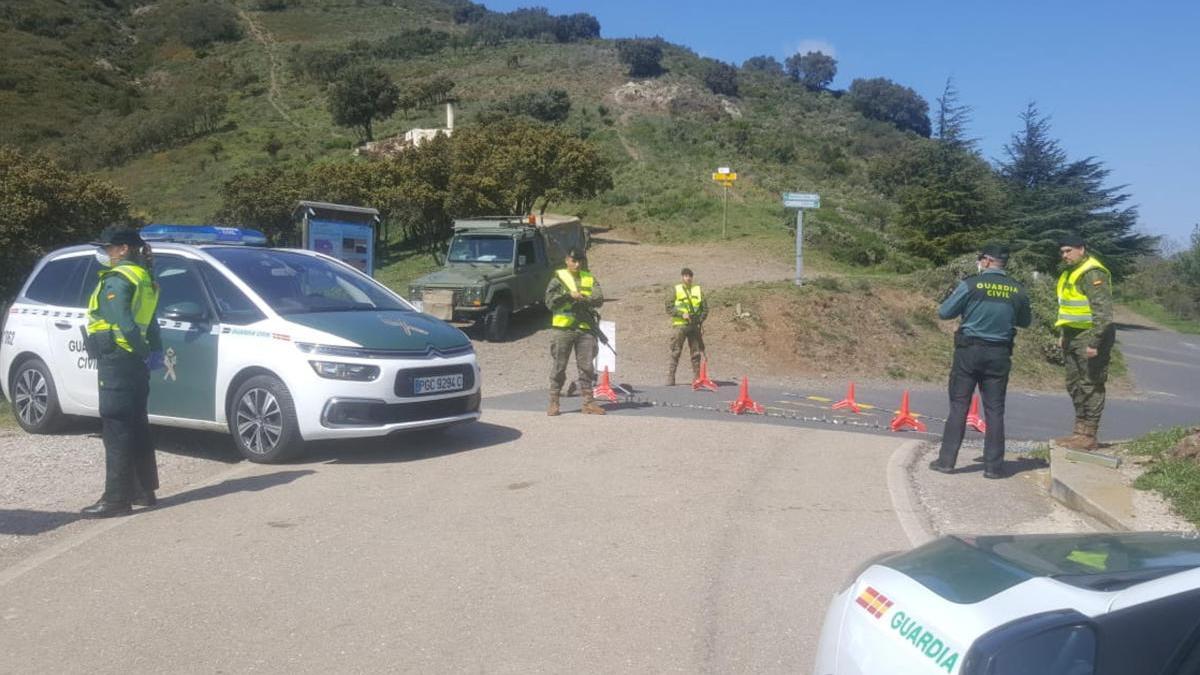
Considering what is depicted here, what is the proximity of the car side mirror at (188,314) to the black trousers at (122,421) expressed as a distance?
5.98 feet

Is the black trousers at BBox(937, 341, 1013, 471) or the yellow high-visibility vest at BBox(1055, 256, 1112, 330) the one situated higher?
the yellow high-visibility vest at BBox(1055, 256, 1112, 330)

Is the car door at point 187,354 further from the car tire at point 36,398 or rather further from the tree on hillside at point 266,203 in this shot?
the tree on hillside at point 266,203

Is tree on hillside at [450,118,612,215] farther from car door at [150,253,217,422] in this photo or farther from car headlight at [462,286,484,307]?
car door at [150,253,217,422]

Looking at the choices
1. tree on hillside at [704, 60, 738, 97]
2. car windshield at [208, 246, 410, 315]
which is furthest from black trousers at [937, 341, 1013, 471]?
tree on hillside at [704, 60, 738, 97]

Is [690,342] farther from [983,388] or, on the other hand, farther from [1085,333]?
[983,388]

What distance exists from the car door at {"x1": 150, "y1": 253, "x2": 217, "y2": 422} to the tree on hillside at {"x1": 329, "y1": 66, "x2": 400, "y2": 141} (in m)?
48.2

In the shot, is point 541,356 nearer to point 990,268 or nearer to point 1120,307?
point 990,268

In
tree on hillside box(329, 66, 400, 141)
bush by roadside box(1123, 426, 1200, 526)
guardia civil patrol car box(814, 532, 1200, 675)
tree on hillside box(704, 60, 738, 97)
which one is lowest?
bush by roadside box(1123, 426, 1200, 526)

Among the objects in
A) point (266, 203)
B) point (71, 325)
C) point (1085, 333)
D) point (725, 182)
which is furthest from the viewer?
point (266, 203)

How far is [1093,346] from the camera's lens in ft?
29.5

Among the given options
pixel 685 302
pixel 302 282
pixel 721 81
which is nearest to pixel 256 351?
pixel 302 282

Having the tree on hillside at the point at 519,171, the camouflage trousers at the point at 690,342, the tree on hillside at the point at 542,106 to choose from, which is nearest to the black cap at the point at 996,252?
the camouflage trousers at the point at 690,342

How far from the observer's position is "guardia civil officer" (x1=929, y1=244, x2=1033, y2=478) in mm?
8445

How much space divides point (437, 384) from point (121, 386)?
8.95ft
